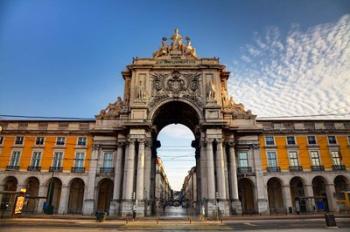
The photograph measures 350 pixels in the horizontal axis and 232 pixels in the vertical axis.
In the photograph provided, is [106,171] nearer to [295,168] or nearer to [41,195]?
[41,195]

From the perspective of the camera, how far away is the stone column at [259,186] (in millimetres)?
39872

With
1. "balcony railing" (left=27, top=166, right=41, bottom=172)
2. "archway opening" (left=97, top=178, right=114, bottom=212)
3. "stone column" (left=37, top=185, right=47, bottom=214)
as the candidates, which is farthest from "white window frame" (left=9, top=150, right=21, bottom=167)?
"archway opening" (left=97, top=178, right=114, bottom=212)

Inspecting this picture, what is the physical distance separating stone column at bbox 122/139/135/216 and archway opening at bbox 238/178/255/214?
1936cm

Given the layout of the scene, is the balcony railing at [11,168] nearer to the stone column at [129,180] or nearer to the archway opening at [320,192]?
the stone column at [129,180]

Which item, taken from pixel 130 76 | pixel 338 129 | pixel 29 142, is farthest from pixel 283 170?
pixel 29 142

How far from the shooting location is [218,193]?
37.7 m

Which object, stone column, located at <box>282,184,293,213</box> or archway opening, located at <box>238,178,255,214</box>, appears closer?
stone column, located at <box>282,184,293,213</box>

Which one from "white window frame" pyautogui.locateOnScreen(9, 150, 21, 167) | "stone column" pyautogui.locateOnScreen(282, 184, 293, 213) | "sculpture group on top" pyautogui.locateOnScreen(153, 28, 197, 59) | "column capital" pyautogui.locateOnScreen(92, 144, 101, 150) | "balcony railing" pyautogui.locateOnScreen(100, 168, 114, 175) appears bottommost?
"stone column" pyautogui.locateOnScreen(282, 184, 293, 213)

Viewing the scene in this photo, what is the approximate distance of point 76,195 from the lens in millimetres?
45562

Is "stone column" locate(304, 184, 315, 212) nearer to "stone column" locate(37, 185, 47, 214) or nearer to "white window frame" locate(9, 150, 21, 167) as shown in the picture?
"stone column" locate(37, 185, 47, 214)

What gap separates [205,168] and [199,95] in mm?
12608

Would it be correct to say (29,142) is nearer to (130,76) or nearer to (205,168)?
(130,76)

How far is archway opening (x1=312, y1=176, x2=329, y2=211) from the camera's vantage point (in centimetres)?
4028

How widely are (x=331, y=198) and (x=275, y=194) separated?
8.57 meters
